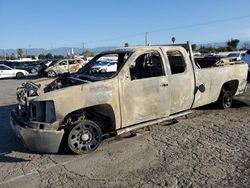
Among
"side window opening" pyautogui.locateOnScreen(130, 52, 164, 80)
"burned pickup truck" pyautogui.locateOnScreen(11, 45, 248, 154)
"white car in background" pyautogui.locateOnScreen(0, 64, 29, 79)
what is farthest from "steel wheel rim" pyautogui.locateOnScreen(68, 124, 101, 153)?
"white car in background" pyautogui.locateOnScreen(0, 64, 29, 79)

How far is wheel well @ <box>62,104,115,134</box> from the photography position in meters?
5.83

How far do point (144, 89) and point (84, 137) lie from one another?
4.79 ft

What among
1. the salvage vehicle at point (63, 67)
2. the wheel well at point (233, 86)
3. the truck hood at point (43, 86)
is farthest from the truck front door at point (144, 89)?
the salvage vehicle at point (63, 67)

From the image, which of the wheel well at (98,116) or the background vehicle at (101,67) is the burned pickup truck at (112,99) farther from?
the background vehicle at (101,67)

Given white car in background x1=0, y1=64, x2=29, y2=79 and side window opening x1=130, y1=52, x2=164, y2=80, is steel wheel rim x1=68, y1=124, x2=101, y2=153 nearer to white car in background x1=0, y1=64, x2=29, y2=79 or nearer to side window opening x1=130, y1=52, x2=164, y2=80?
side window opening x1=130, y1=52, x2=164, y2=80

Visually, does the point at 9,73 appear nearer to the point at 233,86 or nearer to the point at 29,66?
the point at 29,66

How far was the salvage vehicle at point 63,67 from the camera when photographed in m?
28.7

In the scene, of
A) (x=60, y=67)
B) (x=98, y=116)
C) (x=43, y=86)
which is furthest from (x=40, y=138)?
(x=60, y=67)

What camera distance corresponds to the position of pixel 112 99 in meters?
5.97

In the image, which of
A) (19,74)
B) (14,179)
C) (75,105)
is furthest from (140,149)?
(19,74)

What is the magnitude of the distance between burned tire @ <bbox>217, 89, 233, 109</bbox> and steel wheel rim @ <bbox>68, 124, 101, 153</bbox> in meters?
4.10

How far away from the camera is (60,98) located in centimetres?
551

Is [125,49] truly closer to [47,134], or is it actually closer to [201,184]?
[47,134]

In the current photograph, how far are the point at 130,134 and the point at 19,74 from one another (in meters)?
25.5
